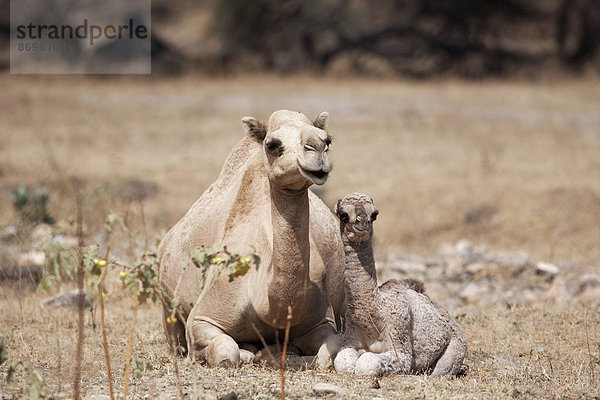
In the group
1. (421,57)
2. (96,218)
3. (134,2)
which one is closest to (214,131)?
(96,218)

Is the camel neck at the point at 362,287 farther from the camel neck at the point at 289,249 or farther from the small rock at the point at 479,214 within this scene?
the small rock at the point at 479,214

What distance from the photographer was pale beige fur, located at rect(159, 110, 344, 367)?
235 inches

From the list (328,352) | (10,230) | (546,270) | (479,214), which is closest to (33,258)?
(10,230)

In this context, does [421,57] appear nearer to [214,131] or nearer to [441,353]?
[214,131]

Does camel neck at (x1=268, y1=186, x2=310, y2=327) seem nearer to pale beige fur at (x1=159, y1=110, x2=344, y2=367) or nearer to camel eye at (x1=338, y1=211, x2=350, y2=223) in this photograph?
pale beige fur at (x1=159, y1=110, x2=344, y2=367)

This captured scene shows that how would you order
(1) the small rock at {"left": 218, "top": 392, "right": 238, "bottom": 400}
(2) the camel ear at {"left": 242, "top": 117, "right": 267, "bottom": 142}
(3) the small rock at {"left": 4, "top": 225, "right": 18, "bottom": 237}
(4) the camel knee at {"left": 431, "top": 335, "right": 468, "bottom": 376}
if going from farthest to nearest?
(3) the small rock at {"left": 4, "top": 225, "right": 18, "bottom": 237}
(4) the camel knee at {"left": 431, "top": 335, "right": 468, "bottom": 376}
(2) the camel ear at {"left": 242, "top": 117, "right": 267, "bottom": 142}
(1) the small rock at {"left": 218, "top": 392, "right": 238, "bottom": 400}

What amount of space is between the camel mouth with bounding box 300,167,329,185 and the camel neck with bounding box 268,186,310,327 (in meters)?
0.47

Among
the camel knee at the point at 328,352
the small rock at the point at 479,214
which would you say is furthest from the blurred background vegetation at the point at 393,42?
the camel knee at the point at 328,352

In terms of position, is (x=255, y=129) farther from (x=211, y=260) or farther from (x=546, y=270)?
(x=546, y=270)

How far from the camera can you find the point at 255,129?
6441 mm

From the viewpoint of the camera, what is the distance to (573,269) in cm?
1118

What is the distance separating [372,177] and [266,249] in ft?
33.3

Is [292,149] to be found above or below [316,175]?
above

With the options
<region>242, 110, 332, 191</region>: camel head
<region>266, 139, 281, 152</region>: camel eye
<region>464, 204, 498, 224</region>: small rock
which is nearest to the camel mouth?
<region>242, 110, 332, 191</region>: camel head
